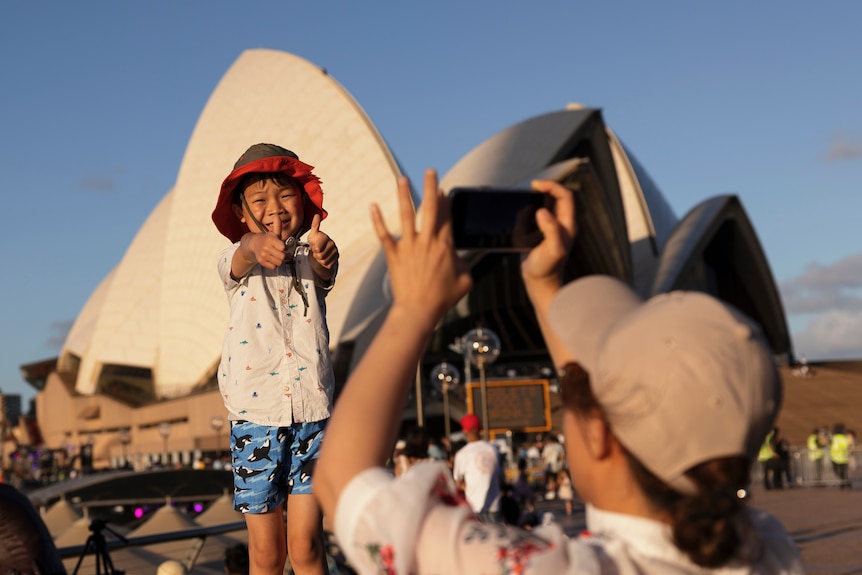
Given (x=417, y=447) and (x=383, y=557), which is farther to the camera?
(x=417, y=447)

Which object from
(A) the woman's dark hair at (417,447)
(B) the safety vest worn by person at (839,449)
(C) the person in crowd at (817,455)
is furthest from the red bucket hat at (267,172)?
(C) the person in crowd at (817,455)

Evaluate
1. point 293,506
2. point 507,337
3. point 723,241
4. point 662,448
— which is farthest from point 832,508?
point 723,241

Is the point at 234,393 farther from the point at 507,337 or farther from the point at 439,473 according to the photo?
the point at 507,337

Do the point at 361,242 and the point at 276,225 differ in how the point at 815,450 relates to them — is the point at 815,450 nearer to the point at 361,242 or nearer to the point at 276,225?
the point at 276,225

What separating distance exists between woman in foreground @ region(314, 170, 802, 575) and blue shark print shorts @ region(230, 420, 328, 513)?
4.28ft

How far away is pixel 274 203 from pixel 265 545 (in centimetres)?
87

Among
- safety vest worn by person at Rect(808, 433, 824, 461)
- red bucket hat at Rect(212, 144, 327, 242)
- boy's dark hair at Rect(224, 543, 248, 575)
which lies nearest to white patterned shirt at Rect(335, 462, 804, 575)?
red bucket hat at Rect(212, 144, 327, 242)

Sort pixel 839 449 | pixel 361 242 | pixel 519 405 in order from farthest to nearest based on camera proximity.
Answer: pixel 361 242, pixel 519 405, pixel 839 449

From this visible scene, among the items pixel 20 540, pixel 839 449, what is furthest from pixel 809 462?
pixel 20 540

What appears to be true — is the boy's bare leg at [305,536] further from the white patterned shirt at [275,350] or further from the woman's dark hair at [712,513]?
the woman's dark hair at [712,513]

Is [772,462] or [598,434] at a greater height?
[598,434]

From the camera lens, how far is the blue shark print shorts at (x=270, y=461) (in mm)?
2375

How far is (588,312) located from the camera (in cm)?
110

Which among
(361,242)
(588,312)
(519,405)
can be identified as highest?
(361,242)
